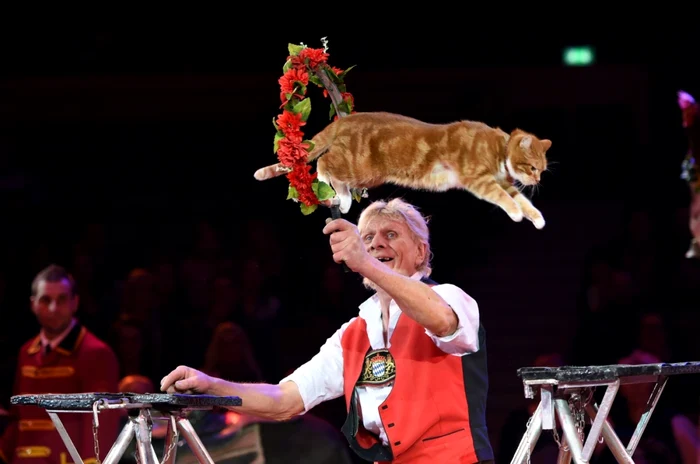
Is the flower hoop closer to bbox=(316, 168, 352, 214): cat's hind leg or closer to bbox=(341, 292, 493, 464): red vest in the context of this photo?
bbox=(316, 168, 352, 214): cat's hind leg

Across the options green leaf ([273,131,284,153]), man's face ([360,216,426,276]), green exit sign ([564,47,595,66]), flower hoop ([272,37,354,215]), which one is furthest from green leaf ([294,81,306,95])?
green exit sign ([564,47,595,66])

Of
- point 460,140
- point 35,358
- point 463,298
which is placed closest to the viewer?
point 460,140

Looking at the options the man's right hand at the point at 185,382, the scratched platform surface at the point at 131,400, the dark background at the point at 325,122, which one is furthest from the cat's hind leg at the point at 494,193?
the dark background at the point at 325,122

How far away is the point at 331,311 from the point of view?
5.16 meters

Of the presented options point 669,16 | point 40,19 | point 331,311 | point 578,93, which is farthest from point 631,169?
point 40,19

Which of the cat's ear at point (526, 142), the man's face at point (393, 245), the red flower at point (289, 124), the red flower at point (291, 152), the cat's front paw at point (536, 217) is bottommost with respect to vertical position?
the cat's front paw at point (536, 217)

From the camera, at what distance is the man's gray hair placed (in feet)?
9.30

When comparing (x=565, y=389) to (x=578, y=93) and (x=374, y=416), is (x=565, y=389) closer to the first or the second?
(x=374, y=416)

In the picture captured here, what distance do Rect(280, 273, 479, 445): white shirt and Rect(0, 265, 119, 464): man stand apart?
1.74 meters

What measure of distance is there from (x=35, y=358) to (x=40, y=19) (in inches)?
90.7

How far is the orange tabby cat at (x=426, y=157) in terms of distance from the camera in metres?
2.26

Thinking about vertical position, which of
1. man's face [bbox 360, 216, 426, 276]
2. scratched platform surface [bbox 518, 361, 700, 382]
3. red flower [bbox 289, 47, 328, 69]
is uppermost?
red flower [bbox 289, 47, 328, 69]

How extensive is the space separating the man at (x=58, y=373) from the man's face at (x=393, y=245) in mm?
2036

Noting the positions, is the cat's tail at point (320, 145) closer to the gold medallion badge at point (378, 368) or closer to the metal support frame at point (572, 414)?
the gold medallion badge at point (378, 368)
